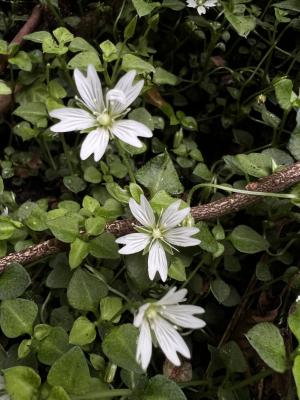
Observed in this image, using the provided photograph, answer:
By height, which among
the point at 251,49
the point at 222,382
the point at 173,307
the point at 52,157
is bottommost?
the point at 222,382

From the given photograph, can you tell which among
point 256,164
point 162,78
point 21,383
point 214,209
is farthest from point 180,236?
point 162,78

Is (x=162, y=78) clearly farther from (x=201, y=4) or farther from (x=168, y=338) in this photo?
(x=168, y=338)

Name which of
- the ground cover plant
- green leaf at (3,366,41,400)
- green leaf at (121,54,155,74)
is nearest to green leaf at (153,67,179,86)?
the ground cover plant

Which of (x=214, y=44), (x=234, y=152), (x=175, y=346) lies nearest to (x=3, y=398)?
(x=175, y=346)

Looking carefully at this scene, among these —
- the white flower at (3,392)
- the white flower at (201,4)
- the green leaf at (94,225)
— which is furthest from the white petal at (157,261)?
the white flower at (201,4)

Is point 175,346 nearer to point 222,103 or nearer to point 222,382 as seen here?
point 222,382

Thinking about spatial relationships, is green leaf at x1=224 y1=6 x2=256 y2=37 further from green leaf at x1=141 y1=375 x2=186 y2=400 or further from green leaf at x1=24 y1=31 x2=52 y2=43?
green leaf at x1=141 y1=375 x2=186 y2=400
